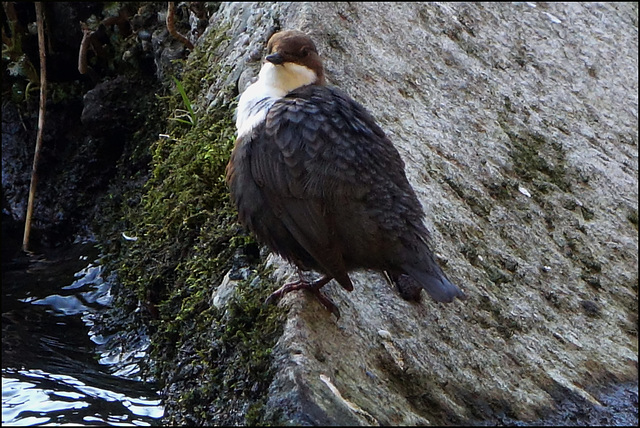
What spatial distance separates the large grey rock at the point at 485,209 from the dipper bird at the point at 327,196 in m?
0.26

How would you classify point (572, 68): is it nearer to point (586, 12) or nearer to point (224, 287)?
point (586, 12)

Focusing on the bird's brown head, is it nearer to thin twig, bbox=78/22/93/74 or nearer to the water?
the water

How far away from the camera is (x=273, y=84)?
4.06 m

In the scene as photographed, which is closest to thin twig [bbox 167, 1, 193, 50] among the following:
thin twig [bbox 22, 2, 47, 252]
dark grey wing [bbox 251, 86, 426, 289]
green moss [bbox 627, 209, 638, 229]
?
thin twig [bbox 22, 2, 47, 252]

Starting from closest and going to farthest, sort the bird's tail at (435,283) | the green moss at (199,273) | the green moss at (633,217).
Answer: the bird's tail at (435,283) < the green moss at (199,273) < the green moss at (633,217)

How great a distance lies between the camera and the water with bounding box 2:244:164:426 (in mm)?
3736

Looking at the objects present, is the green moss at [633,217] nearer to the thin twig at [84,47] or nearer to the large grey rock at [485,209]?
the large grey rock at [485,209]

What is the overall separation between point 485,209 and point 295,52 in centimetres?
143

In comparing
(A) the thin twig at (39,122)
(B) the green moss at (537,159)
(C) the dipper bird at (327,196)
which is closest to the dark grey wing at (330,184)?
(C) the dipper bird at (327,196)

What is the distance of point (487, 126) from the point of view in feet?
17.2

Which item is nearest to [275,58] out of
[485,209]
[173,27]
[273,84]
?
[273,84]

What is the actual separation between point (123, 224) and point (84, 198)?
2.78 ft

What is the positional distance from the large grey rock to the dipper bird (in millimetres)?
263

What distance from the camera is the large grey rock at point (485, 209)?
3.54 meters
